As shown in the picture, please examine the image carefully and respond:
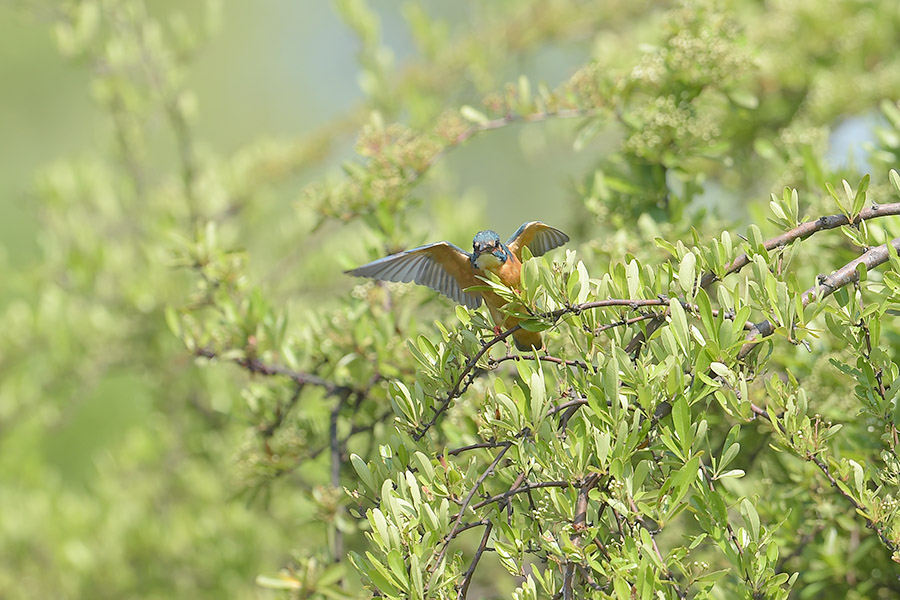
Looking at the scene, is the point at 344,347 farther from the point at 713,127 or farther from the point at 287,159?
the point at 287,159

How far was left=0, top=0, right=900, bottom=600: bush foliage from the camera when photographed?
1541 mm

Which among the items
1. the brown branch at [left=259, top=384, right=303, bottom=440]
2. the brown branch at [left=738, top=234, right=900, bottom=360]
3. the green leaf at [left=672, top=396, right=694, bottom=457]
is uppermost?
the brown branch at [left=738, top=234, right=900, bottom=360]

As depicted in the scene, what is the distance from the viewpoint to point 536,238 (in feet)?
7.88

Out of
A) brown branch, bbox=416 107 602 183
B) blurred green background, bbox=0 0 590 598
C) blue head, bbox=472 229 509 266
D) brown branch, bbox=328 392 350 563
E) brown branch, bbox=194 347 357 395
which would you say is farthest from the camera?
blurred green background, bbox=0 0 590 598

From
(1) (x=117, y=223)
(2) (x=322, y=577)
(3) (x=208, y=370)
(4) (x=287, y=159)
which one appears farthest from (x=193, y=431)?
(2) (x=322, y=577)

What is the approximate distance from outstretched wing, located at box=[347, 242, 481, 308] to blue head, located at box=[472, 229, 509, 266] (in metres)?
0.08

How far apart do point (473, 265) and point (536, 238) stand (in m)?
0.27

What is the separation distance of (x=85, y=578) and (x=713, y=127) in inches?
157

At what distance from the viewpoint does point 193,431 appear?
5.01 m

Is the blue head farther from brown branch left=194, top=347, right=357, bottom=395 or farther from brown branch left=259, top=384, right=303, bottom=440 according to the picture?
brown branch left=259, top=384, right=303, bottom=440

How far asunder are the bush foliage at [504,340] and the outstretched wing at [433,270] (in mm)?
110

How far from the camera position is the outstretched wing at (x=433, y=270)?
2.25 m

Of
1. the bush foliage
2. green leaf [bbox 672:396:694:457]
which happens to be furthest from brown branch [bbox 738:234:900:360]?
green leaf [bbox 672:396:694:457]

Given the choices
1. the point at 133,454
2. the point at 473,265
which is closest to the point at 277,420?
the point at 473,265
